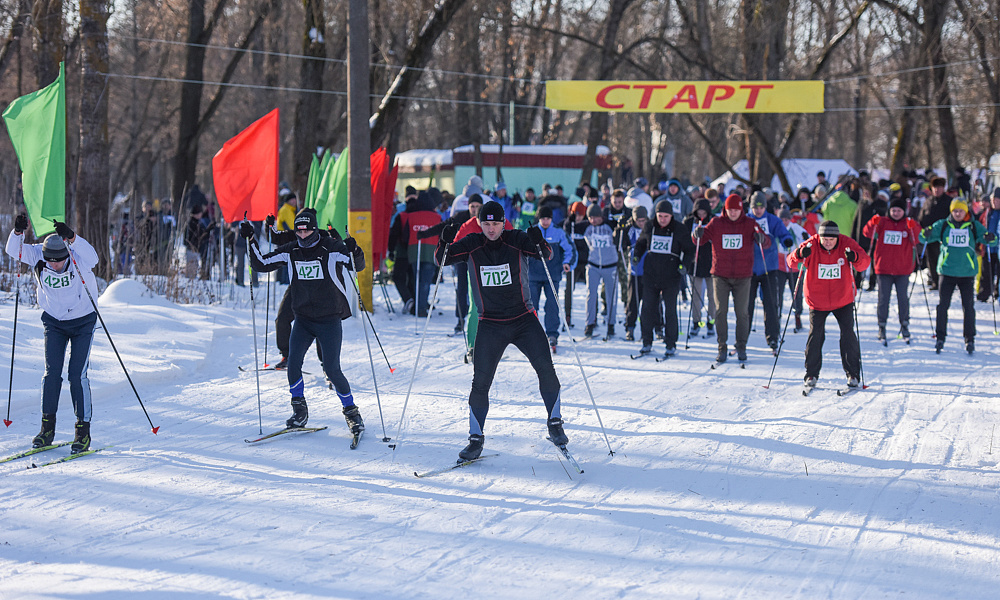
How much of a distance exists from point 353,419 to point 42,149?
3651 millimetres

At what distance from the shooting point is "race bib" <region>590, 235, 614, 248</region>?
12.0 metres

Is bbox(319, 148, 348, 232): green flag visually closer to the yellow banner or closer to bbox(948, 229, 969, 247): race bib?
the yellow banner

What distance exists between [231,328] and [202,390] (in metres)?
3.13

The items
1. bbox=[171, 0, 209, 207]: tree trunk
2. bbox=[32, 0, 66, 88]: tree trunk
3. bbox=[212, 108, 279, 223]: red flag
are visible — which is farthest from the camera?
bbox=[171, 0, 209, 207]: tree trunk

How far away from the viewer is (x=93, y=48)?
14.0 m

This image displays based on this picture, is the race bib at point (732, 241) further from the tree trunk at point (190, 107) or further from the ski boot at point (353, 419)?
the tree trunk at point (190, 107)

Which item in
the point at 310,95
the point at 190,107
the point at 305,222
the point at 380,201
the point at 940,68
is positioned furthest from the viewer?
the point at 940,68

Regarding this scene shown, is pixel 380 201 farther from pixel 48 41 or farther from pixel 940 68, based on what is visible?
pixel 940 68

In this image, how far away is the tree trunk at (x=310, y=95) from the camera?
17031 millimetres

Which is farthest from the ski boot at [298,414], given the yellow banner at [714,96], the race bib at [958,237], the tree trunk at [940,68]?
the tree trunk at [940,68]

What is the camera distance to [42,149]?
26.0 feet

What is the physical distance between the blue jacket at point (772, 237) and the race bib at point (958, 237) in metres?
1.95

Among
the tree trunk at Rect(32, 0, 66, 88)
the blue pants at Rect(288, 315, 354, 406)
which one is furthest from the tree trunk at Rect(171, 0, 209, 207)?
the blue pants at Rect(288, 315, 354, 406)

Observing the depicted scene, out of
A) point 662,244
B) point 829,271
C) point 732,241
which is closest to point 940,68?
point 732,241
